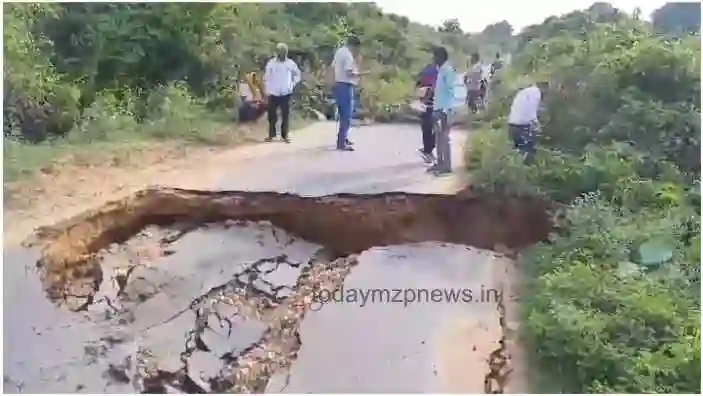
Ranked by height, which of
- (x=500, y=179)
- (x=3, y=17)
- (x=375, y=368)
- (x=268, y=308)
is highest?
(x=3, y=17)

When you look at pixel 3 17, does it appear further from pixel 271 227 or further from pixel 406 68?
pixel 406 68

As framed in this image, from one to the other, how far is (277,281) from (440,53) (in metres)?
0.65

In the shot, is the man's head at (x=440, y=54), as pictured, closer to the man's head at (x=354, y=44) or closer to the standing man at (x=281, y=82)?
the man's head at (x=354, y=44)

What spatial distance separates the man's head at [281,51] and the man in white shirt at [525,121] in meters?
0.54

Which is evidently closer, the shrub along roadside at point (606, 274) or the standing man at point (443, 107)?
the shrub along roadside at point (606, 274)

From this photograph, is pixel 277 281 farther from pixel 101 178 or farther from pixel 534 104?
pixel 534 104

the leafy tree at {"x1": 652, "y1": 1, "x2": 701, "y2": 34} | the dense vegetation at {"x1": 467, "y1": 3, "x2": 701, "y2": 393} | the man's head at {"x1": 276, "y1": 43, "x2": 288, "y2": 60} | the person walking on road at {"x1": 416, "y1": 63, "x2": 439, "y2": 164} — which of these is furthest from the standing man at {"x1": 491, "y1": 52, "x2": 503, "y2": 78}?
the man's head at {"x1": 276, "y1": 43, "x2": 288, "y2": 60}

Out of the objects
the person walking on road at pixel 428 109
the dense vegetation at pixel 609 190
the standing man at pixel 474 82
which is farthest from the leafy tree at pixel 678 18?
the person walking on road at pixel 428 109

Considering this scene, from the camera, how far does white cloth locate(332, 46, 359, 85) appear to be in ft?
6.80

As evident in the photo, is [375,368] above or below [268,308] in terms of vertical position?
below

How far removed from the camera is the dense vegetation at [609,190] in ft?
6.29

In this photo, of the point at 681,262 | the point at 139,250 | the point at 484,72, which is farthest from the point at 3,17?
the point at 681,262

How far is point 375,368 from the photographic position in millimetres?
1977

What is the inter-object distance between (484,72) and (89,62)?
0.92 meters
